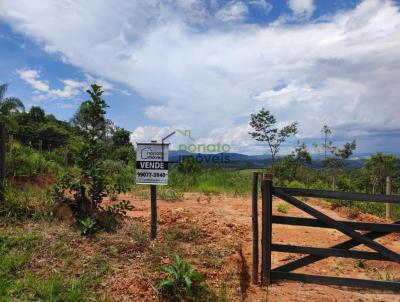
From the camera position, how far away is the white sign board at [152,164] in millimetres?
5430

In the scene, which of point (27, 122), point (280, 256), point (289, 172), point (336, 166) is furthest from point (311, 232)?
point (27, 122)

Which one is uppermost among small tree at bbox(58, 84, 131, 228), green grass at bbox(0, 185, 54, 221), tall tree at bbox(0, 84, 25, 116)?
tall tree at bbox(0, 84, 25, 116)

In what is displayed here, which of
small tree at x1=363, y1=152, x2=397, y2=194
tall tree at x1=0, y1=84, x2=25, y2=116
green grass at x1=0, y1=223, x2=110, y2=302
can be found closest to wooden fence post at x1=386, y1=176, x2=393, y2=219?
green grass at x1=0, y1=223, x2=110, y2=302

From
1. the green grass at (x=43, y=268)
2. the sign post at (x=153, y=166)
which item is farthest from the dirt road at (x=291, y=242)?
the green grass at (x=43, y=268)

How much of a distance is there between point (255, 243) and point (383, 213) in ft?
28.6

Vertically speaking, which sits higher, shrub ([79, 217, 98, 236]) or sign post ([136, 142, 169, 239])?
sign post ([136, 142, 169, 239])

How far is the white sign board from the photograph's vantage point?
17.8 feet

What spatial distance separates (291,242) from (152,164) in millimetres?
3449

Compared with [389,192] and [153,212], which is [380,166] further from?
[153,212]

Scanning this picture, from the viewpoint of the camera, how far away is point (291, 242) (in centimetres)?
704

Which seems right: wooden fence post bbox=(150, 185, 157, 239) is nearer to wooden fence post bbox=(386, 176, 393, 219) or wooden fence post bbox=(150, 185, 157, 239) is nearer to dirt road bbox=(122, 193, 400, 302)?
dirt road bbox=(122, 193, 400, 302)

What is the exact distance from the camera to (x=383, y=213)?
456 inches

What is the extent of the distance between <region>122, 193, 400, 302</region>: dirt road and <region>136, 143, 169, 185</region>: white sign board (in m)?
1.56

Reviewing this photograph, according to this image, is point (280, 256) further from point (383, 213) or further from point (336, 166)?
point (336, 166)
